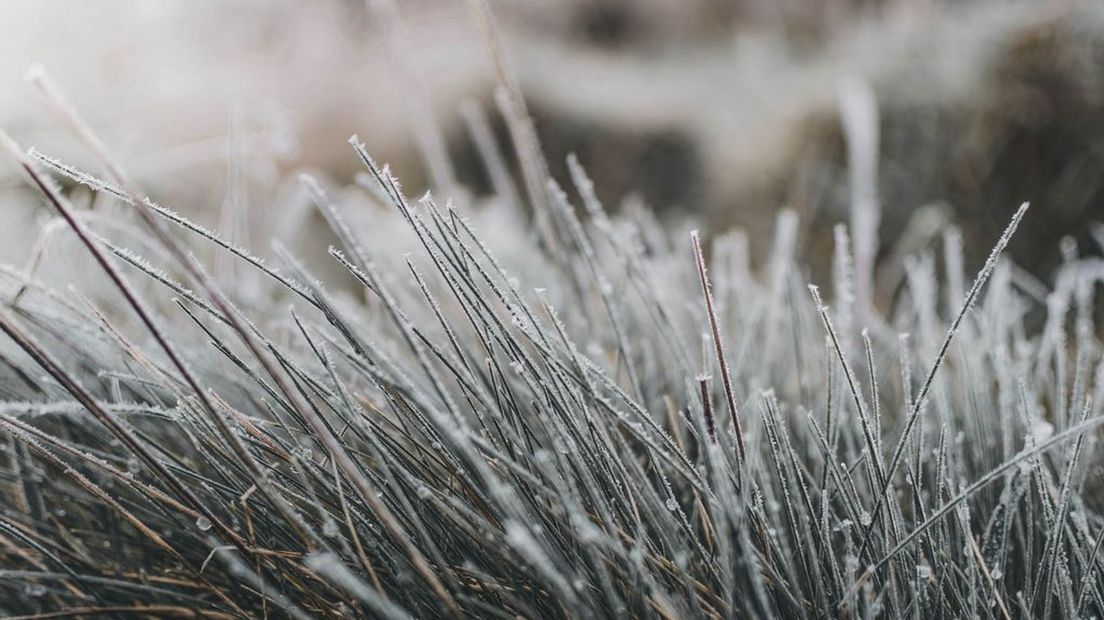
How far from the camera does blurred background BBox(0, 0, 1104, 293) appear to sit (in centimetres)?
173

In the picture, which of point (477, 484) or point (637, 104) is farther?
point (637, 104)

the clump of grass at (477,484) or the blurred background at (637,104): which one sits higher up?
the blurred background at (637,104)

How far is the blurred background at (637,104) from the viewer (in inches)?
68.3

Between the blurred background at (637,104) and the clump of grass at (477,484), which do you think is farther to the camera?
the blurred background at (637,104)

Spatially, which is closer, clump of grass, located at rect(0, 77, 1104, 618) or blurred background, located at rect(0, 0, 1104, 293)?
clump of grass, located at rect(0, 77, 1104, 618)

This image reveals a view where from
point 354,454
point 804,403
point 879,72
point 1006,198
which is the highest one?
point 879,72

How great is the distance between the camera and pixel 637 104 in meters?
3.14

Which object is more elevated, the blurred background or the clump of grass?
the blurred background

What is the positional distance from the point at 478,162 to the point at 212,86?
1033 mm

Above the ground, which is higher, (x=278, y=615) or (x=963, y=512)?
(x=963, y=512)

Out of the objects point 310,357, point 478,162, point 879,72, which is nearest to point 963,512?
point 310,357

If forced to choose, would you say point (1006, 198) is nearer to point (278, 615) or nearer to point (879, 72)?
point (879, 72)

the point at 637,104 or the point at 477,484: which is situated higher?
the point at 637,104

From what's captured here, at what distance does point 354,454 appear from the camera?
1.99ft
